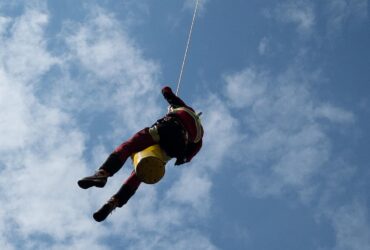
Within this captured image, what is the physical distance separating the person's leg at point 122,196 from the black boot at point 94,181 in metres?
0.61

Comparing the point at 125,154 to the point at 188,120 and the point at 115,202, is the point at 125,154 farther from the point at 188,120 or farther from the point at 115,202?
the point at 188,120

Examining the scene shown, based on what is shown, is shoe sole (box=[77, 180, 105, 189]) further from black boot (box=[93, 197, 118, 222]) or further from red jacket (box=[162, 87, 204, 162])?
red jacket (box=[162, 87, 204, 162])

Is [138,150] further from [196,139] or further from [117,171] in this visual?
[196,139]

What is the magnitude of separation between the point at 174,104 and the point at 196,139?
49cm

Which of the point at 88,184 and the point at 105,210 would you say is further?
the point at 105,210

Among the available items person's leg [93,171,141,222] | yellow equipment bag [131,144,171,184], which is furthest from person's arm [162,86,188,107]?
person's leg [93,171,141,222]

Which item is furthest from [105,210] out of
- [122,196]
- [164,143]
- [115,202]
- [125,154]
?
[164,143]

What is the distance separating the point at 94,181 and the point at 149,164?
70 centimetres

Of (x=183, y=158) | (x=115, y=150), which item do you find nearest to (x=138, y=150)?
(x=115, y=150)

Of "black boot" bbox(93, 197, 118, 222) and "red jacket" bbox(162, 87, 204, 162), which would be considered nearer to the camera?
"black boot" bbox(93, 197, 118, 222)

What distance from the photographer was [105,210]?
265 inches

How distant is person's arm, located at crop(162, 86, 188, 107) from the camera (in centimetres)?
719

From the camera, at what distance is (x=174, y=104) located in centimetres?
722

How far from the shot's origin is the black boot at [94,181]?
602cm
